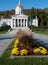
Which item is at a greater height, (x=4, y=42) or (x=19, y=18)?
(x=4, y=42)

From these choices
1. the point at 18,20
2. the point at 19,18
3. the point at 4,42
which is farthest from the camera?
the point at 18,20

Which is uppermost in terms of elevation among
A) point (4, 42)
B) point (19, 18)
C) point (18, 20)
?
point (4, 42)

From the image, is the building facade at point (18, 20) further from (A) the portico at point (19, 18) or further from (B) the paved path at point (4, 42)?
(B) the paved path at point (4, 42)

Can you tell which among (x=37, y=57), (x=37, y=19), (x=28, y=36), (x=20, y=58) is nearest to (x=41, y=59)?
(x=37, y=57)

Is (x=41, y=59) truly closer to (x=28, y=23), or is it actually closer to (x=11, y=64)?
(x=11, y=64)

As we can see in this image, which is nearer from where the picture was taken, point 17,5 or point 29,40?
point 29,40

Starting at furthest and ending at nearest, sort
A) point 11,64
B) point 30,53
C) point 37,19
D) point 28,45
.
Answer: point 37,19 → point 28,45 → point 30,53 → point 11,64

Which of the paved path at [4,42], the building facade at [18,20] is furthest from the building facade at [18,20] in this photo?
the paved path at [4,42]

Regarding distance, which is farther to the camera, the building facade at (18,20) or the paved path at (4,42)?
the building facade at (18,20)

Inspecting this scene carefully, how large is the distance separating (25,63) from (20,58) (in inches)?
26.8

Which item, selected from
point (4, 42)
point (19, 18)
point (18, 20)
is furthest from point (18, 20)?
point (4, 42)

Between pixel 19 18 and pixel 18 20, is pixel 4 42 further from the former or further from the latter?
pixel 18 20

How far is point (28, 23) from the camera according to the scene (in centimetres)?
9431

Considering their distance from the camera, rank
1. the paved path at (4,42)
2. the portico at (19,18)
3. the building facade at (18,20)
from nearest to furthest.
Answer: the paved path at (4,42) < the building facade at (18,20) < the portico at (19,18)
